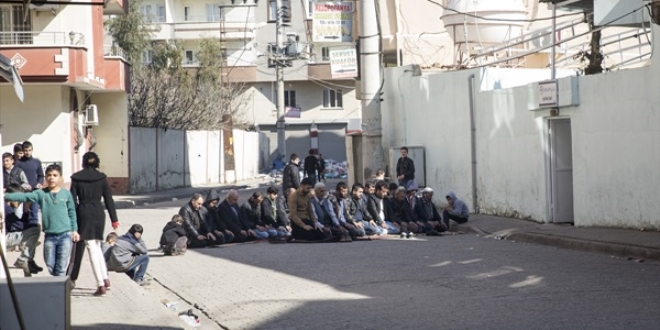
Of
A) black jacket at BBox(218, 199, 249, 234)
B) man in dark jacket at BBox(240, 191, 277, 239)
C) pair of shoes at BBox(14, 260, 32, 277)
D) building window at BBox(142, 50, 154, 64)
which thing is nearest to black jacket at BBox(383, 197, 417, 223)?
man in dark jacket at BBox(240, 191, 277, 239)

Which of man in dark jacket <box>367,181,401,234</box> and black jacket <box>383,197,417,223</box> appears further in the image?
black jacket <box>383,197,417,223</box>

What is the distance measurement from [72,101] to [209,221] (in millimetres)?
17573

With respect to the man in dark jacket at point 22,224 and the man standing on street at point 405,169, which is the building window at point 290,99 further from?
the man in dark jacket at point 22,224

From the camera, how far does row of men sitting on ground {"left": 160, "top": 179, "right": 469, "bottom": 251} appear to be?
21.4 meters

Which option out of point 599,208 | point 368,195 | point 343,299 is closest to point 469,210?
point 368,195

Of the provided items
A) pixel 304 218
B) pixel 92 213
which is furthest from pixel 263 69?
pixel 92 213

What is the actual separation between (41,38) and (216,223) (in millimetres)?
16837

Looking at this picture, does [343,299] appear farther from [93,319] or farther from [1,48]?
[1,48]

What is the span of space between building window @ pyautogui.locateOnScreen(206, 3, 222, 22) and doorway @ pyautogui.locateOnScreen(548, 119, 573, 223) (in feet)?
173

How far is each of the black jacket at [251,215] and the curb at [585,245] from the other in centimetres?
451

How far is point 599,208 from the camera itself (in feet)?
69.0

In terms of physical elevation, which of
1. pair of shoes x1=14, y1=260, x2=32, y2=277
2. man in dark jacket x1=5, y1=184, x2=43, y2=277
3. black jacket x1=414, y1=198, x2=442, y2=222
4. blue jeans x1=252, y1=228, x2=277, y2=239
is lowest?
blue jeans x1=252, y1=228, x2=277, y2=239

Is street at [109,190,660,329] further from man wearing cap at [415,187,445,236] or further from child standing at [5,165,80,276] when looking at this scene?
man wearing cap at [415,187,445,236]

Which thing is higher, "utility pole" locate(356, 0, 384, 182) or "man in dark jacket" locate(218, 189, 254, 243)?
"utility pole" locate(356, 0, 384, 182)
